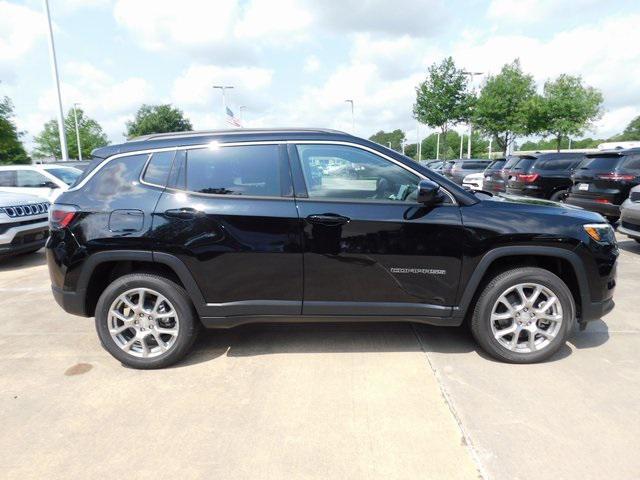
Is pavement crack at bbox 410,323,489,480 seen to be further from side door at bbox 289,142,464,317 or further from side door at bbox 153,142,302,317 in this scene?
side door at bbox 153,142,302,317

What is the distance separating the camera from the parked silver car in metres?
6.59

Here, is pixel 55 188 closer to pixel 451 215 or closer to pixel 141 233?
pixel 141 233

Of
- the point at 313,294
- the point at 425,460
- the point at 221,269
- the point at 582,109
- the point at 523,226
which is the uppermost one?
the point at 582,109

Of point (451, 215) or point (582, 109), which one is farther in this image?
point (582, 109)

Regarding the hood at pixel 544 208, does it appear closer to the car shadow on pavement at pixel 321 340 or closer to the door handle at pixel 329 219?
the door handle at pixel 329 219

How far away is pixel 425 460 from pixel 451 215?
166 centimetres

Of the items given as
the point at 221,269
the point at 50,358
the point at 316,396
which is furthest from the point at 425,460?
the point at 50,358

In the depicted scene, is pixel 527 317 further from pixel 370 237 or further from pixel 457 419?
pixel 370 237

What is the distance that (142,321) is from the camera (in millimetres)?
3293

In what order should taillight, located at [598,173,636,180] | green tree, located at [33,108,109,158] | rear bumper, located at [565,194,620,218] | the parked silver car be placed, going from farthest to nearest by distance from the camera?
green tree, located at [33,108,109,158] < rear bumper, located at [565,194,620,218] < taillight, located at [598,173,636,180] < the parked silver car

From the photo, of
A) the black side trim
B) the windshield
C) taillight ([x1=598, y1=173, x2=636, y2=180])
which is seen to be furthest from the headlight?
the windshield

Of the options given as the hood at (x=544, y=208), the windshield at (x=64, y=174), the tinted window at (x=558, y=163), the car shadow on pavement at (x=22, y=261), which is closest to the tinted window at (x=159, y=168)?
the hood at (x=544, y=208)

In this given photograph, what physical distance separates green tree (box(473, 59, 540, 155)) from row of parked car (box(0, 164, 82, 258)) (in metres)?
22.9

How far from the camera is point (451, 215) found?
3125mm
